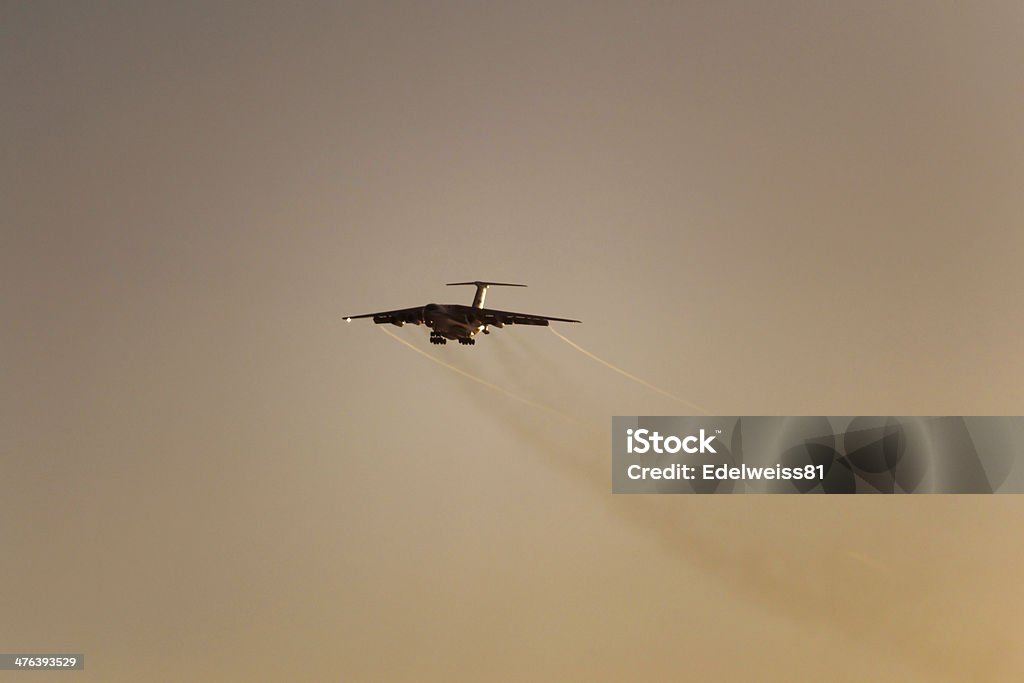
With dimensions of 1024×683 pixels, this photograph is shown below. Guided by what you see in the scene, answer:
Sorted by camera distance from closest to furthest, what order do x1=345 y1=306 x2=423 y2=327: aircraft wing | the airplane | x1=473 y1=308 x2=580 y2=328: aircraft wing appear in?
the airplane < x1=473 y1=308 x2=580 y2=328: aircraft wing < x1=345 y1=306 x2=423 y2=327: aircraft wing

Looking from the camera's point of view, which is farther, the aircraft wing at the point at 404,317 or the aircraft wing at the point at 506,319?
the aircraft wing at the point at 404,317

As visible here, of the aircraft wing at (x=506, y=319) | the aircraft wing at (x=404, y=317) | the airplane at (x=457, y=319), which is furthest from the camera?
the aircraft wing at (x=404, y=317)

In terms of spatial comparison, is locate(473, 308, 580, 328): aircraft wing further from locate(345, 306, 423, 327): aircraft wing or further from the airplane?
locate(345, 306, 423, 327): aircraft wing

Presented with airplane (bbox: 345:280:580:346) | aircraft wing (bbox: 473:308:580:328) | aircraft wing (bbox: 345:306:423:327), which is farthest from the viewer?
aircraft wing (bbox: 345:306:423:327)

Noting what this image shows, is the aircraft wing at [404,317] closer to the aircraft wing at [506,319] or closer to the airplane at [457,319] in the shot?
the airplane at [457,319]

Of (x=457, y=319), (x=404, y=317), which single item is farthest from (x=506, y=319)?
(x=404, y=317)

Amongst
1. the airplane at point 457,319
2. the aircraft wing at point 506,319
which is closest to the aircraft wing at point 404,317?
the airplane at point 457,319

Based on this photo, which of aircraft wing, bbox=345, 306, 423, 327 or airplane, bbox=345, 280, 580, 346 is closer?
airplane, bbox=345, 280, 580, 346

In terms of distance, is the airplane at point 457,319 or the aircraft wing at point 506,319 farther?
the aircraft wing at point 506,319

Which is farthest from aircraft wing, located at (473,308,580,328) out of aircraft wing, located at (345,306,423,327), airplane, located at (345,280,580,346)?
aircraft wing, located at (345,306,423,327)

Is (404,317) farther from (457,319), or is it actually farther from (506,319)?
(506,319)

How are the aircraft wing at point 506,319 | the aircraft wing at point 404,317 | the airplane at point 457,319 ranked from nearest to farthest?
the airplane at point 457,319, the aircraft wing at point 506,319, the aircraft wing at point 404,317

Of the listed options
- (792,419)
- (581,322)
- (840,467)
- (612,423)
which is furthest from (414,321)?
(840,467)

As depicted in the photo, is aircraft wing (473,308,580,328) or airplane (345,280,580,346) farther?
aircraft wing (473,308,580,328)
